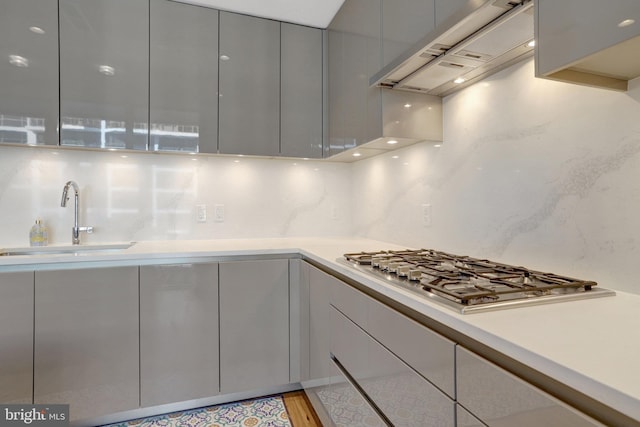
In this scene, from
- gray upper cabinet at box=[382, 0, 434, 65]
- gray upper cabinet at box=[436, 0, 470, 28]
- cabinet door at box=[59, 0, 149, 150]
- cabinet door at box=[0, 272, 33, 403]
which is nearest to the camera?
gray upper cabinet at box=[436, 0, 470, 28]

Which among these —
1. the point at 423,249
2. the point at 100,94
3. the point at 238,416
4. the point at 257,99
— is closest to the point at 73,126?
the point at 100,94

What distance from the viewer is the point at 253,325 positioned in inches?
77.9

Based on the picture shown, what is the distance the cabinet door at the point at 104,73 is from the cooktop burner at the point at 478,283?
1.60 meters

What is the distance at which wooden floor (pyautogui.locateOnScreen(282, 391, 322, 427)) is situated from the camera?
1.82 m

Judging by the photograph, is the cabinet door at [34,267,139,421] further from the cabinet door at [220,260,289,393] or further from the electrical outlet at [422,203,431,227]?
the electrical outlet at [422,203,431,227]

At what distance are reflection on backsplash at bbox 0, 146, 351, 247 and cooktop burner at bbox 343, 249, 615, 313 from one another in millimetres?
1292

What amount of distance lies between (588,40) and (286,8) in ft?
6.01

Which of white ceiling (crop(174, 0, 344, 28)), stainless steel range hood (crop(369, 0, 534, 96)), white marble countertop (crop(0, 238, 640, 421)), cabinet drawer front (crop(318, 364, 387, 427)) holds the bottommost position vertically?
cabinet drawer front (crop(318, 364, 387, 427))

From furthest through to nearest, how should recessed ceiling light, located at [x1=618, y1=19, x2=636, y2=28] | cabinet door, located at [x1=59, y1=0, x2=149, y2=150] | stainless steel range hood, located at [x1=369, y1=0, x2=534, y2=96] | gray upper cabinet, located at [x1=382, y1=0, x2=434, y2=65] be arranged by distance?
cabinet door, located at [x1=59, y1=0, x2=149, y2=150] < gray upper cabinet, located at [x1=382, y1=0, x2=434, y2=65] < stainless steel range hood, located at [x1=369, y1=0, x2=534, y2=96] < recessed ceiling light, located at [x1=618, y1=19, x2=636, y2=28]

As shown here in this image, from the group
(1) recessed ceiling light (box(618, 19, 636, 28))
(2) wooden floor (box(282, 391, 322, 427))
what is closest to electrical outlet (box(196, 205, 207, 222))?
(2) wooden floor (box(282, 391, 322, 427))

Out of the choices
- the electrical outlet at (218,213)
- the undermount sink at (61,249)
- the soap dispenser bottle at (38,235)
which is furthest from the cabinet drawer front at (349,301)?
the soap dispenser bottle at (38,235)

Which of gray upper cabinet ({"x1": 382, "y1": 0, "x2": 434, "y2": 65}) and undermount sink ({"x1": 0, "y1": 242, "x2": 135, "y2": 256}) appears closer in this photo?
gray upper cabinet ({"x1": 382, "y1": 0, "x2": 434, "y2": 65})

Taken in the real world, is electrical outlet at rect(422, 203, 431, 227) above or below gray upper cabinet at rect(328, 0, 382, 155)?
below

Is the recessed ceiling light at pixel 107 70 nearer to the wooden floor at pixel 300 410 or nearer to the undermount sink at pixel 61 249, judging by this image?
the undermount sink at pixel 61 249
